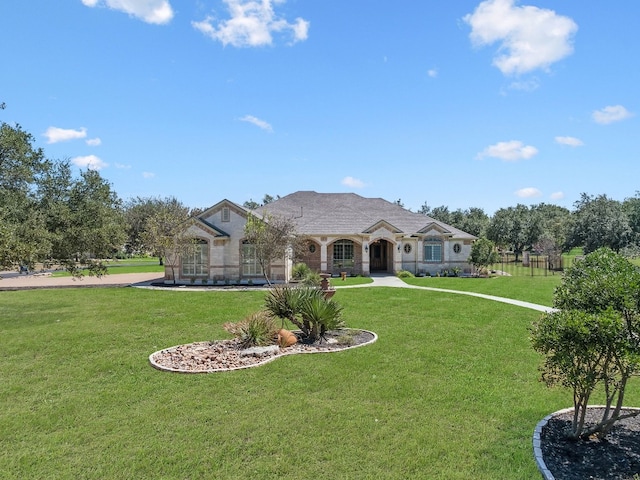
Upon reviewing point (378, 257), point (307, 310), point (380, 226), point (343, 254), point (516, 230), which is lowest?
point (307, 310)

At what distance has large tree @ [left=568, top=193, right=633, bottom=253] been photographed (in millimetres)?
43031

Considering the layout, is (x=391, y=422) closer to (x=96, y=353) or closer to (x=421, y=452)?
(x=421, y=452)

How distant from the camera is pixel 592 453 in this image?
5.53 m

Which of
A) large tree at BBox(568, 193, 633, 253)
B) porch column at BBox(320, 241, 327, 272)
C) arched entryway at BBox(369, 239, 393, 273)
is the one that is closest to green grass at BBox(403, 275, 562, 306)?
porch column at BBox(320, 241, 327, 272)

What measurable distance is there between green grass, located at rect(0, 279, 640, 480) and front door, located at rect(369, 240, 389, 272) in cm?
2375

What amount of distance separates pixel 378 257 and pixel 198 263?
1591cm

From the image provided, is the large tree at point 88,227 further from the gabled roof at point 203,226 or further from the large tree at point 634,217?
the large tree at point 634,217

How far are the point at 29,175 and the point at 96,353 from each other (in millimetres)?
9469

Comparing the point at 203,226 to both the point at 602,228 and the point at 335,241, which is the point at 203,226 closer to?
the point at 335,241

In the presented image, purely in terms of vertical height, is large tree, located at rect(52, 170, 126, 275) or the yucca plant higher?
large tree, located at rect(52, 170, 126, 275)

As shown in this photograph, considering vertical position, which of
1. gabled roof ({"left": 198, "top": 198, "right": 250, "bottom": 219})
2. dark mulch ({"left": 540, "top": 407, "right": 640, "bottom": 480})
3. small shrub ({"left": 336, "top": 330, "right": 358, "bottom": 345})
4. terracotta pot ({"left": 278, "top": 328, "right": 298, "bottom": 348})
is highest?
gabled roof ({"left": 198, "top": 198, "right": 250, "bottom": 219})

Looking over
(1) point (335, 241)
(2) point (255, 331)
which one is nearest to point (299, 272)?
(1) point (335, 241)

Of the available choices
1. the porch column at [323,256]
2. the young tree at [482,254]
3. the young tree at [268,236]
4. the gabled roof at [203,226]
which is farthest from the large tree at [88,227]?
the young tree at [482,254]

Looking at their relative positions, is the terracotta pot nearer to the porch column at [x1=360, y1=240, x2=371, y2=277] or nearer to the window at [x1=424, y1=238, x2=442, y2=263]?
the porch column at [x1=360, y1=240, x2=371, y2=277]
